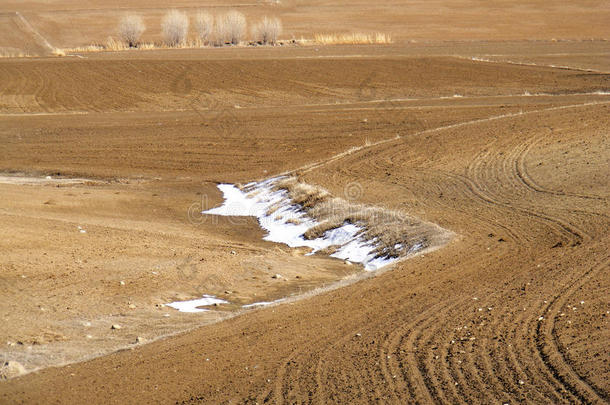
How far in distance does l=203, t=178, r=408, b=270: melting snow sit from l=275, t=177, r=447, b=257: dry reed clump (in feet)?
0.57

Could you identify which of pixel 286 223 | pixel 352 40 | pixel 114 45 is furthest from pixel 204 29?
pixel 286 223

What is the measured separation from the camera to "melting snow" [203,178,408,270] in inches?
781

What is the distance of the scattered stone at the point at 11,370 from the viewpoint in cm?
1192

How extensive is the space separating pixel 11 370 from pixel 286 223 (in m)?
12.2

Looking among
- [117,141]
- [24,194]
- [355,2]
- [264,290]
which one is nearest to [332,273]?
[264,290]

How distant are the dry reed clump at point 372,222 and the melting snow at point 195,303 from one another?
4.42 meters

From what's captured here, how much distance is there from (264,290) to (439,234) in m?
4.32

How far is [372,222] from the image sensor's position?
21.0m

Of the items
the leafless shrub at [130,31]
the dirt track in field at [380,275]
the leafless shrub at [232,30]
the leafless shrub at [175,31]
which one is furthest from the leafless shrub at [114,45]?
the dirt track in field at [380,275]

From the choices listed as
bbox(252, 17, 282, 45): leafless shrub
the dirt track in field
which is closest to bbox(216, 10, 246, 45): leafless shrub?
bbox(252, 17, 282, 45): leafless shrub

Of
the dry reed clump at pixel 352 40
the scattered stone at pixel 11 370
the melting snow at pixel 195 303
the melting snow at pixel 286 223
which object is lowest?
the melting snow at pixel 286 223

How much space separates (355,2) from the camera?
10175cm

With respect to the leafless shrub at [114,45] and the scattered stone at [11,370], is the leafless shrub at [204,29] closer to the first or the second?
the leafless shrub at [114,45]

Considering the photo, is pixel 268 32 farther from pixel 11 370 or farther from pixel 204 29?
pixel 11 370
